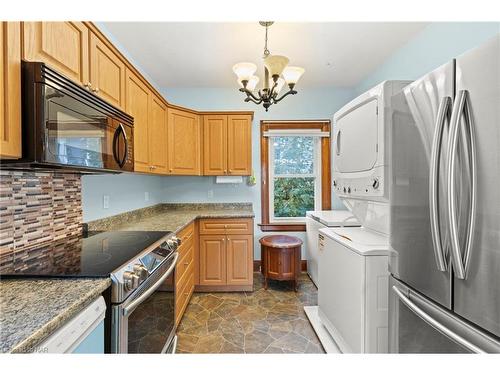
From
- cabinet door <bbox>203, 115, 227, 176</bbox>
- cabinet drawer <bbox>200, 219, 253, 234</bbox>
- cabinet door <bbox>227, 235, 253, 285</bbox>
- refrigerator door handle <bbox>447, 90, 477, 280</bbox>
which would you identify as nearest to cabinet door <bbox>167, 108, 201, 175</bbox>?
cabinet door <bbox>203, 115, 227, 176</bbox>

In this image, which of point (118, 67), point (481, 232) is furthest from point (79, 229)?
point (481, 232)

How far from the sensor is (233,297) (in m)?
2.69

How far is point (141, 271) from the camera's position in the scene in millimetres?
1136

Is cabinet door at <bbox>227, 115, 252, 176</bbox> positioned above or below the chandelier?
below

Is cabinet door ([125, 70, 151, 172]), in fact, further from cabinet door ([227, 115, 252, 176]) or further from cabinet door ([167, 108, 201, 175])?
cabinet door ([227, 115, 252, 176])

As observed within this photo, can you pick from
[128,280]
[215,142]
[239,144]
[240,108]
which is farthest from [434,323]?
[240,108]

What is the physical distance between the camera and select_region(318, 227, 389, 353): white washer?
4.60 ft

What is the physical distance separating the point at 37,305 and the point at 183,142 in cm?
242

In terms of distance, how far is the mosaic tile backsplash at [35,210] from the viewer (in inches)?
45.5

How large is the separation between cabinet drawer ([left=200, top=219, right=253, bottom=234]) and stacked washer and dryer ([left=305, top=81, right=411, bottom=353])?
101cm

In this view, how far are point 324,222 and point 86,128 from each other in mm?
2260

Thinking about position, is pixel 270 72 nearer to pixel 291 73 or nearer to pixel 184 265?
pixel 291 73

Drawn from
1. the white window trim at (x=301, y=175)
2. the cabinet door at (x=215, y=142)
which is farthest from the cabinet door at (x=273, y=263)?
the cabinet door at (x=215, y=142)

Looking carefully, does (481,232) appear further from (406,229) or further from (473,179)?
(406,229)
